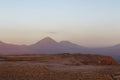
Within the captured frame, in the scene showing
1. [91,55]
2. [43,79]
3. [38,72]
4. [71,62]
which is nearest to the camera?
[43,79]

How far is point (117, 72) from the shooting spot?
→ 61.0 ft

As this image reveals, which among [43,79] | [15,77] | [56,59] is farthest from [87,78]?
[56,59]

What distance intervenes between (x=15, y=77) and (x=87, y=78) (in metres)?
3.89

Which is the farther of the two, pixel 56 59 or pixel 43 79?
pixel 56 59

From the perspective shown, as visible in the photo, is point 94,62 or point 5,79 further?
point 94,62

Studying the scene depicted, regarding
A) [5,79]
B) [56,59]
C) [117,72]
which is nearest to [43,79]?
[5,79]

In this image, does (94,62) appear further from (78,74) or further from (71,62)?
(78,74)

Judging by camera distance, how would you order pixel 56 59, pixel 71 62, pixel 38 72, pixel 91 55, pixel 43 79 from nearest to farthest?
pixel 43 79 < pixel 38 72 < pixel 71 62 < pixel 56 59 < pixel 91 55

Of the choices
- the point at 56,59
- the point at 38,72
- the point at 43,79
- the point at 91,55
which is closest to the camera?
the point at 43,79

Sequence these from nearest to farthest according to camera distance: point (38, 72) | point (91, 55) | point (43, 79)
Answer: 1. point (43, 79)
2. point (38, 72)
3. point (91, 55)

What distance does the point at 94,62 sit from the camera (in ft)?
98.5

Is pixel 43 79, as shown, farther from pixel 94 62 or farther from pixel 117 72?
pixel 94 62

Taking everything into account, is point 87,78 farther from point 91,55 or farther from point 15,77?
point 91,55

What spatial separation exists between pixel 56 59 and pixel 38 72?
10.7 metres
